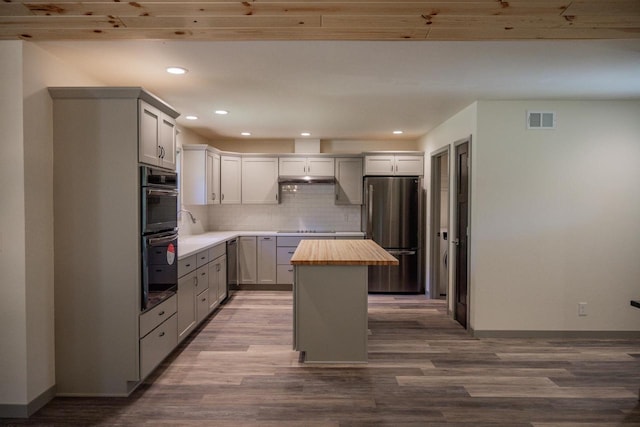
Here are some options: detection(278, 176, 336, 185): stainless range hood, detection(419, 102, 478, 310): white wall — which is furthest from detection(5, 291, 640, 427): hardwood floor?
detection(278, 176, 336, 185): stainless range hood

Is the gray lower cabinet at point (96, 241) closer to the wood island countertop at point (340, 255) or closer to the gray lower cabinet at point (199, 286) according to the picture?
the gray lower cabinet at point (199, 286)

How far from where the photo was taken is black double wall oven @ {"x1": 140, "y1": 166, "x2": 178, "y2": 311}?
107 inches

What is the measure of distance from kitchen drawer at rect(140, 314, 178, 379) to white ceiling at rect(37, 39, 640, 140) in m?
2.10

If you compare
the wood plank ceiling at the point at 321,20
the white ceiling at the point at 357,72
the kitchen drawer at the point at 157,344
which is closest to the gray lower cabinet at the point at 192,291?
the kitchen drawer at the point at 157,344

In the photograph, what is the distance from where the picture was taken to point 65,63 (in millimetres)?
2791

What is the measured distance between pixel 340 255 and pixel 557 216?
Result: 2.35 meters

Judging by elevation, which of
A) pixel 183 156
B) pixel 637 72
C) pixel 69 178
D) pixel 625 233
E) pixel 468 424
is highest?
pixel 637 72

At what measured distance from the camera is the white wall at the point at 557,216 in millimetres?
3824

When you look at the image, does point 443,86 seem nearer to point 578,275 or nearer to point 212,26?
point 212,26

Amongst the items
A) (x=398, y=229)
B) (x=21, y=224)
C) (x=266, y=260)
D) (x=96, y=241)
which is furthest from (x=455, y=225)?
(x=21, y=224)

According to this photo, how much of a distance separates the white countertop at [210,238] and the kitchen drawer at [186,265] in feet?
0.18

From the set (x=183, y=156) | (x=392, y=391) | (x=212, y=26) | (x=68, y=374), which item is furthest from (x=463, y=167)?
(x=68, y=374)

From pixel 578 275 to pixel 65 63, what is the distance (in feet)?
16.5

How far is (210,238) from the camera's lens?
5031 millimetres
